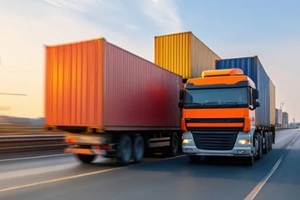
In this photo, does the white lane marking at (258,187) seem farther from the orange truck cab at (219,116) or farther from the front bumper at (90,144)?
the front bumper at (90,144)

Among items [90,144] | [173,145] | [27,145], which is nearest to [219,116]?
[90,144]

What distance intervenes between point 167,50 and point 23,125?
78.4 ft

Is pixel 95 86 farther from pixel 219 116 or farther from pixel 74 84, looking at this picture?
pixel 219 116

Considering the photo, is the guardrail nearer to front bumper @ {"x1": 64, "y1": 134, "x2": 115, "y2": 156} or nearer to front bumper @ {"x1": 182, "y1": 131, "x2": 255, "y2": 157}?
front bumper @ {"x1": 64, "y1": 134, "x2": 115, "y2": 156}

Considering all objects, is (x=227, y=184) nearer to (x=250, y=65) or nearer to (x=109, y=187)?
(x=109, y=187)

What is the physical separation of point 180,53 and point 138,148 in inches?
287

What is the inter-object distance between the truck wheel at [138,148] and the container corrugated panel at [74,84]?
2518 millimetres

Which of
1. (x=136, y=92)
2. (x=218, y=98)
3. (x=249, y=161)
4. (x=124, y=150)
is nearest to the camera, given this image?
(x=218, y=98)

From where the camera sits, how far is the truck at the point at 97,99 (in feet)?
40.2

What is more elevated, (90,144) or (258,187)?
(90,144)

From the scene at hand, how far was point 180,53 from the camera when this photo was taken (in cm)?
2008

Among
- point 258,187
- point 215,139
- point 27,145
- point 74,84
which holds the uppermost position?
point 74,84

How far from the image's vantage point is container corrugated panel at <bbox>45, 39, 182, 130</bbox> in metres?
12.2

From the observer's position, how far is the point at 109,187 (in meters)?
8.68
